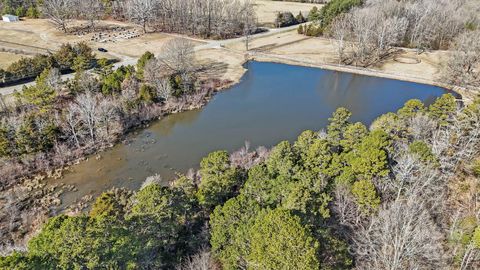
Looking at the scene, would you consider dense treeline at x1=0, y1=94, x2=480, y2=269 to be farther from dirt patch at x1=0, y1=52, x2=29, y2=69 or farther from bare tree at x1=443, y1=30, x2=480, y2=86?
dirt patch at x1=0, y1=52, x2=29, y2=69

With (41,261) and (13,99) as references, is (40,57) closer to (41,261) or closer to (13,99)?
(13,99)

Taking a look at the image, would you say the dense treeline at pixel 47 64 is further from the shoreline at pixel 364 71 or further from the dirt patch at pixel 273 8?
the dirt patch at pixel 273 8

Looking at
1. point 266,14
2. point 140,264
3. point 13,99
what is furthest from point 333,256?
point 266,14

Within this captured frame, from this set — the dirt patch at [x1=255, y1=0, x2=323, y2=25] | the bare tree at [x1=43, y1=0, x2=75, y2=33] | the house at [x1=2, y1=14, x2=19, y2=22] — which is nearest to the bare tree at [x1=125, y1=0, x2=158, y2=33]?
the bare tree at [x1=43, y1=0, x2=75, y2=33]

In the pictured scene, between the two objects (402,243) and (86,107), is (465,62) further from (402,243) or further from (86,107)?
(86,107)

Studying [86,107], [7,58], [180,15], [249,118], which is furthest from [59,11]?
[249,118]

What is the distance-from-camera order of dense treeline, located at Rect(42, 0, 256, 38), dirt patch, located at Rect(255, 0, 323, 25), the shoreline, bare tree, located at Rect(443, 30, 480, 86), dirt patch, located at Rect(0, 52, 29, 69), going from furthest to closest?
dirt patch, located at Rect(255, 0, 323, 25), dense treeline, located at Rect(42, 0, 256, 38), dirt patch, located at Rect(0, 52, 29, 69), bare tree, located at Rect(443, 30, 480, 86), the shoreline
